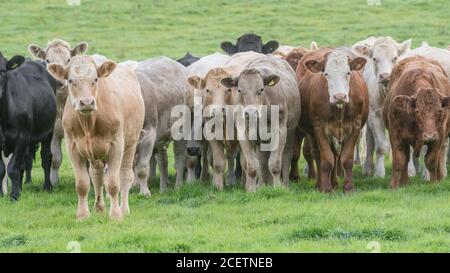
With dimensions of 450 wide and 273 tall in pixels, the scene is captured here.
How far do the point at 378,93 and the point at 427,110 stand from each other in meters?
2.73

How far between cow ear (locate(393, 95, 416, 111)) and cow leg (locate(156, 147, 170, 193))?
3.52m

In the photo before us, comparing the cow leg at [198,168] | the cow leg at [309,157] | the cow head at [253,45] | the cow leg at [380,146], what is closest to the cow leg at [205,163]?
the cow leg at [198,168]

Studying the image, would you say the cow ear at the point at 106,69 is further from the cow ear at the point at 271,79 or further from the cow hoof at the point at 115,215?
the cow ear at the point at 271,79

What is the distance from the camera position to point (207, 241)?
33.2ft

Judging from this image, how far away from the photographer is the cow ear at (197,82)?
47.6 ft

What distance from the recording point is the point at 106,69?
11570mm

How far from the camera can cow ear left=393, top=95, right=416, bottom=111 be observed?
1321 cm

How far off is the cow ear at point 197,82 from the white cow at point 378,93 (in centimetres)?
280

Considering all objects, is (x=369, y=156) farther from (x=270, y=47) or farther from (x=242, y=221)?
(x=242, y=221)

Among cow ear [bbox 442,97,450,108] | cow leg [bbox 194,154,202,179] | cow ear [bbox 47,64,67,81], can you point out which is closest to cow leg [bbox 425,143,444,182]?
cow ear [bbox 442,97,450,108]

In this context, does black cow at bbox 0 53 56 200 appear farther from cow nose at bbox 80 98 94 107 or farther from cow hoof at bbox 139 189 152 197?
cow nose at bbox 80 98 94 107

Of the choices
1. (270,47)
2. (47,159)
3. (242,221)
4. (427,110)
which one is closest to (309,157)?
(427,110)
